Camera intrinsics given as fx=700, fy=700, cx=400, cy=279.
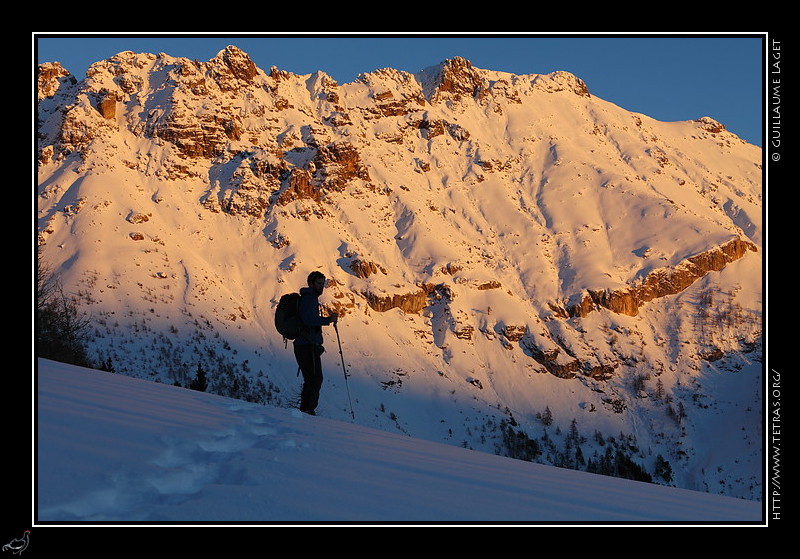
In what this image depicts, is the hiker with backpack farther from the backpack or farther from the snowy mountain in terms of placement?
the snowy mountain

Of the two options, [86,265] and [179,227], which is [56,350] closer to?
[86,265]

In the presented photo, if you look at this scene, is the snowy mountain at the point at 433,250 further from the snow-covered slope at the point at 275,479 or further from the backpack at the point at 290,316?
the snow-covered slope at the point at 275,479

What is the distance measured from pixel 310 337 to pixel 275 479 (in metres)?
5.02

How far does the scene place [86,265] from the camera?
10800 centimetres

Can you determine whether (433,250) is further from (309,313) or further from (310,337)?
(309,313)

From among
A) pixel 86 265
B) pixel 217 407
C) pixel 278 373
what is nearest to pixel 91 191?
pixel 86 265

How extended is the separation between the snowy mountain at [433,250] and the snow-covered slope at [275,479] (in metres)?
78.2

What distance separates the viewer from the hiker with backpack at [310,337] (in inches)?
361

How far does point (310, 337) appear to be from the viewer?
9.36 metres

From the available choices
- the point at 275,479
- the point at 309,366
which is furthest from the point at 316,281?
the point at 275,479

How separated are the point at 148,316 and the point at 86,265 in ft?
52.2

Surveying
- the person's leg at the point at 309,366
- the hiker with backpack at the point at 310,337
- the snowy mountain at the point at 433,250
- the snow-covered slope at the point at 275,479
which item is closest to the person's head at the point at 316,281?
the hiker with backpack at the point at 310,337

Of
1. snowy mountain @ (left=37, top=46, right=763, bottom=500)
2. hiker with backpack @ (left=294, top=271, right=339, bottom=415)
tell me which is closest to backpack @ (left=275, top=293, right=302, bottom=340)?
hiker with backpack @ (left=294, top=271, right=339, bottom=415)

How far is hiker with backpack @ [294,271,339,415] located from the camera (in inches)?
361
